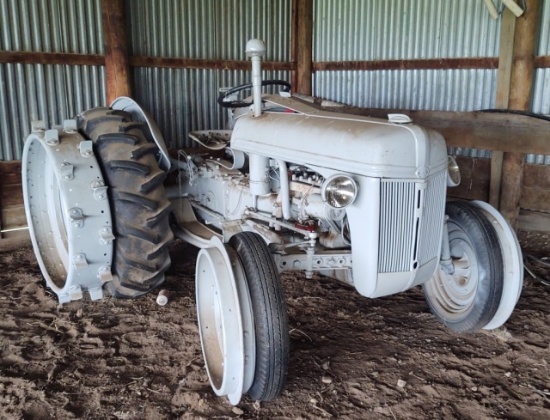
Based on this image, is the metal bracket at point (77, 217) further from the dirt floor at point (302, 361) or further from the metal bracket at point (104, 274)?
the dirt floor at point (302, 361)

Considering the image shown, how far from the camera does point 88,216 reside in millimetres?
3094

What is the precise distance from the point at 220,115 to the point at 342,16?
1806 millimetres

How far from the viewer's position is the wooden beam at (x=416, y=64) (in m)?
4.84

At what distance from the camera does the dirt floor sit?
2.39 metres

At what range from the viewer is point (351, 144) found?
2422mm

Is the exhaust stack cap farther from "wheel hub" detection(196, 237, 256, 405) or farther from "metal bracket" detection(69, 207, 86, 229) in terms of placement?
"metal bracket" detection(69, 207, 86, 229)

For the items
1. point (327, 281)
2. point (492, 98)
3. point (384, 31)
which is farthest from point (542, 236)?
point (384, 31)

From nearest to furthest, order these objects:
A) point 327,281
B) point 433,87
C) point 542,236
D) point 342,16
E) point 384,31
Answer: point 327,281, point 542,236, point 433,87, point 384,31, point 342,16

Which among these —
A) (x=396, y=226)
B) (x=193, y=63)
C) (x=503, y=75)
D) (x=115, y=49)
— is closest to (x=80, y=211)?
(x=396, y=226)

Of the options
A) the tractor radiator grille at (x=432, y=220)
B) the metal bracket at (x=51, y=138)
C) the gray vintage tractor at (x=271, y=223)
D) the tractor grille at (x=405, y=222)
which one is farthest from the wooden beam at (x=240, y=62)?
the tractor grille at (x=405, y=222)

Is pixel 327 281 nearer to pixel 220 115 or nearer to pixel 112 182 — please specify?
pixel 112 182

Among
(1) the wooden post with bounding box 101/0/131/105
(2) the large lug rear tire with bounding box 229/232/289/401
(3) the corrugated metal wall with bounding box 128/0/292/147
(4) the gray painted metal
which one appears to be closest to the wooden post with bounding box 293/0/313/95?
(3) the corrugated metal wall with bounding box 128/0/292/147

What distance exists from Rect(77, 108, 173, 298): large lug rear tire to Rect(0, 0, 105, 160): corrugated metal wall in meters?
1.80

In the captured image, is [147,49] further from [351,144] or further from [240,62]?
[351,144]
